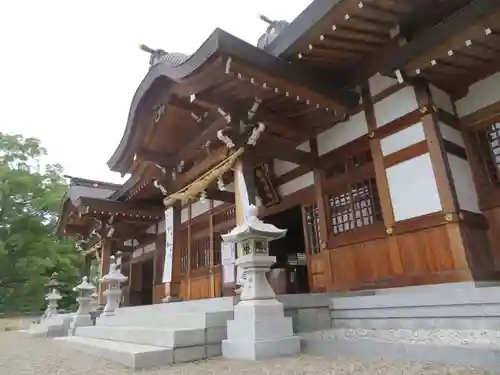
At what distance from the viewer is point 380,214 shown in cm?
532

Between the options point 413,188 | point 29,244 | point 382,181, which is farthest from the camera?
point 29,244

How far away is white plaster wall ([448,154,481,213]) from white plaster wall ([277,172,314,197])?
7.43 ft

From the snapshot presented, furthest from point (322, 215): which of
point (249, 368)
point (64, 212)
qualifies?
point (64, 212)

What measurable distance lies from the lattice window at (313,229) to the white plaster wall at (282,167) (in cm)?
87

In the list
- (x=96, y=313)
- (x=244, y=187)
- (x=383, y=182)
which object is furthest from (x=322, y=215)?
(x=96, y=313)

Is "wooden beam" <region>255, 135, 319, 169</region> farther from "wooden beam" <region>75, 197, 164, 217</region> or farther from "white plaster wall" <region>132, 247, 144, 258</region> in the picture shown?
"white plaster wall" <region>132, 247, 144, 258</region>

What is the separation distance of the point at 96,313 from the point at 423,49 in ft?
29.9

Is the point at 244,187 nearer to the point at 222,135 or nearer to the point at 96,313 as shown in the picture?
the point at 222,135

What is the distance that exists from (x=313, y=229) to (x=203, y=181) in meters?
2.09

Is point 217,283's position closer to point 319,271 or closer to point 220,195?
point 220,195

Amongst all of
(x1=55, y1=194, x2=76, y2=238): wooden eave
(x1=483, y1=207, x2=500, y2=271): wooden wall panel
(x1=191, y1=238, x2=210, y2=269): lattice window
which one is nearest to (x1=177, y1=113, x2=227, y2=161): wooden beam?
(x1=191, y1=238, x2=210, y2=269): lattice window

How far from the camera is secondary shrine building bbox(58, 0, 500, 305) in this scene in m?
4.28

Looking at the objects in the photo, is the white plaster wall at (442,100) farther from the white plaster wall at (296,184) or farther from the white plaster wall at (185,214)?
the white plaster wall at (185,214)

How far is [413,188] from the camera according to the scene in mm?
4746
